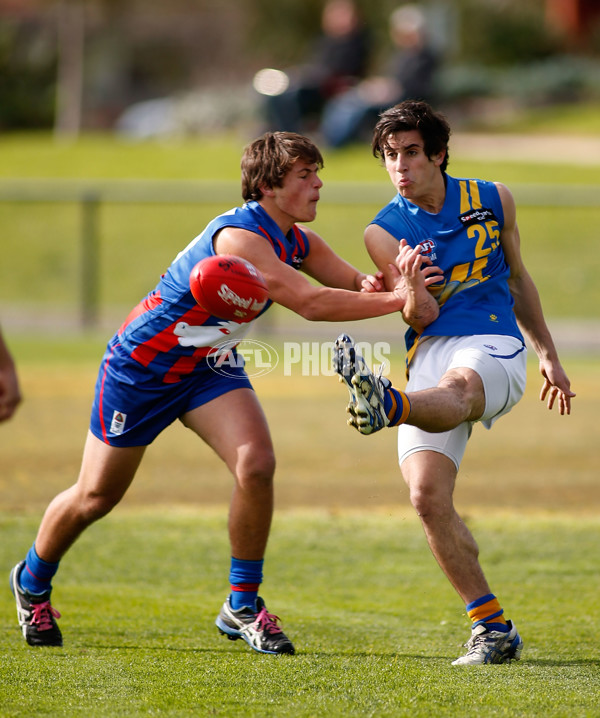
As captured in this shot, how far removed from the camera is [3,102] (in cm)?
3156

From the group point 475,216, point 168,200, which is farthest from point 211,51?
point 475,216

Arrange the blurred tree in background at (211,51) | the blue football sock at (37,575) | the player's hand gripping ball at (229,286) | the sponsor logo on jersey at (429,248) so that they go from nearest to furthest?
the player's hand gripping ball at (229,286) → the sponsor logo on jersey at (429,248) → the blue football sock at (37,575) → the blurred tree in background at (211,51)

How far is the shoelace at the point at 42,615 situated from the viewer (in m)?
4.70

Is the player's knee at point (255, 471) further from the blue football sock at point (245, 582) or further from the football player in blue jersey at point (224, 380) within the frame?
the blue football sock at point (245, 582)

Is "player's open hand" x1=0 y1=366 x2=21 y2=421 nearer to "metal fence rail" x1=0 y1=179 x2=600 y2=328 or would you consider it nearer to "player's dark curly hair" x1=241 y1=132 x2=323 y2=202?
"player's dark curly hair" x1=241 y1=132 x2=323 y2=202

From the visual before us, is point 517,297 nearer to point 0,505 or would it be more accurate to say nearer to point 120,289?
point 0,505

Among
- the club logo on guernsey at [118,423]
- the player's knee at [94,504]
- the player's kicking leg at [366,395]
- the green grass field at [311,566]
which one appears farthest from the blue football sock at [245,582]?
the player's kicking leg at [366,395]

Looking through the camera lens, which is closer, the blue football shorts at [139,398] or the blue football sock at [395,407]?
the blue football sock at [395,407]

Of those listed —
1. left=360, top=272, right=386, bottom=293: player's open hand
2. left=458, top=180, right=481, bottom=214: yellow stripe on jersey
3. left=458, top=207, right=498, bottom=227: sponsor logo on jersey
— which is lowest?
left=360, top=272, right=386, bottom=293: player's open hand

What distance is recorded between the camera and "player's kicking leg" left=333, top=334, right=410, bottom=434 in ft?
13.4

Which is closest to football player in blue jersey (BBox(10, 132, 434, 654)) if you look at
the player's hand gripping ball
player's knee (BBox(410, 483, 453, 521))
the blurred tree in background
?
the player's hand gripping ball

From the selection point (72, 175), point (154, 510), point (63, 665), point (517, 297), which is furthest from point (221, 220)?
point (72, 175)

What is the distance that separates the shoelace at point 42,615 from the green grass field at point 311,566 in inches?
4.7

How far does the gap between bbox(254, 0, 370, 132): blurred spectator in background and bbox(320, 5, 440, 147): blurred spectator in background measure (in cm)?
28
